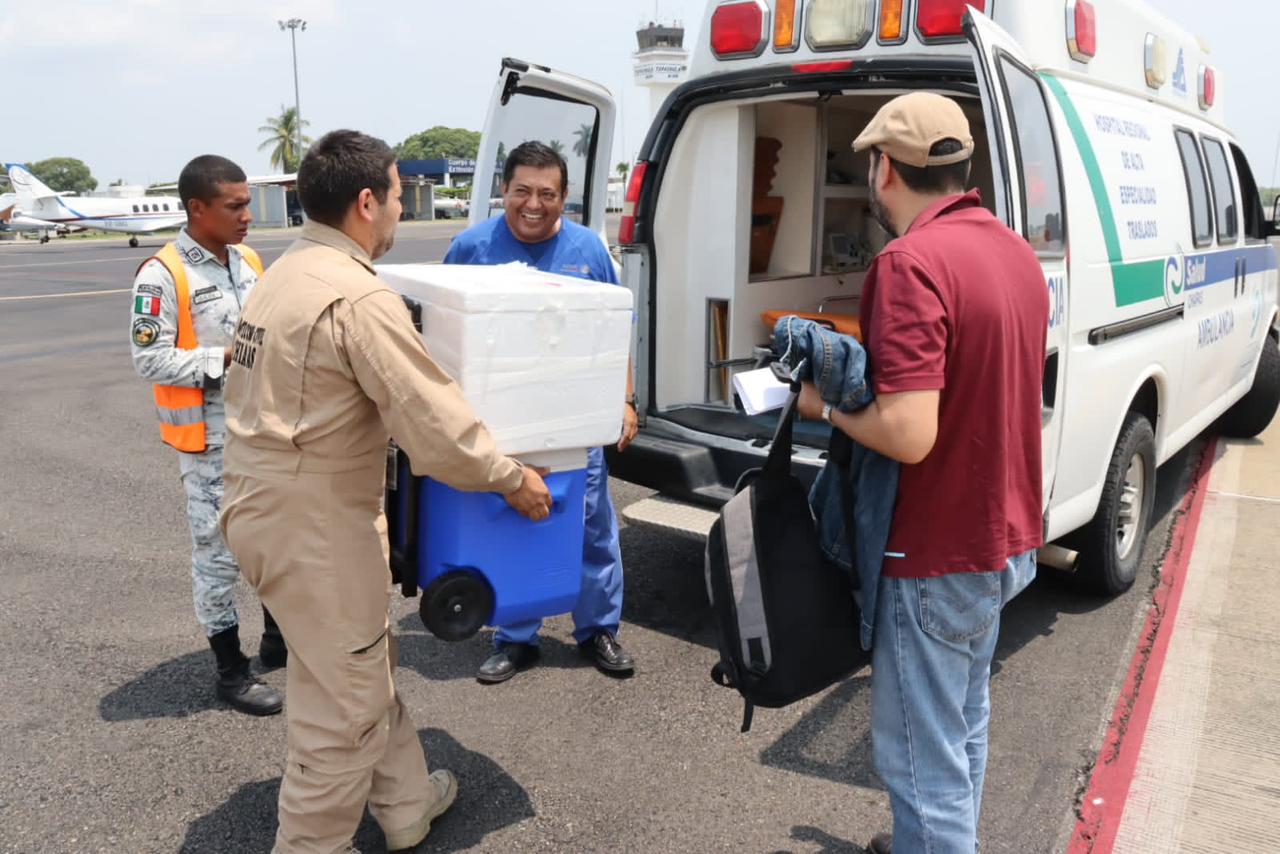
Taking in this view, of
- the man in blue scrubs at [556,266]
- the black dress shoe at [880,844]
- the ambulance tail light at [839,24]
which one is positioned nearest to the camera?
the black dress shoe at [880,844]

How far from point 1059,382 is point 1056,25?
1.29 meters

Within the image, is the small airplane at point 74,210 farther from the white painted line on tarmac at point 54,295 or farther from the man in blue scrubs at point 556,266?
the man in blue scrubs at point 556,266

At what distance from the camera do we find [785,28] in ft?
12.6

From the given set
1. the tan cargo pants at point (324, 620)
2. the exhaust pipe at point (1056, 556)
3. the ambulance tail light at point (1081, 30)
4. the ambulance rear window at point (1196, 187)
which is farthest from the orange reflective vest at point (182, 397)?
the ambulance rear window at point (1196, 187)

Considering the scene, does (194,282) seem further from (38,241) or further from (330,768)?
(38,241)

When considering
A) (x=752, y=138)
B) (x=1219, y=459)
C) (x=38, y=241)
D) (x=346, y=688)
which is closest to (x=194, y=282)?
(x=346, y=688)

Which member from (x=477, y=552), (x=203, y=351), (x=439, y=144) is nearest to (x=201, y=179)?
(x=203, y=351)

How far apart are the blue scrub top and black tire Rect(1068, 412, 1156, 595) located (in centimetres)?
219

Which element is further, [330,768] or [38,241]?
[38,241]

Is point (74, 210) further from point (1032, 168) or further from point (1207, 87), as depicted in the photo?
point (1032, 168)

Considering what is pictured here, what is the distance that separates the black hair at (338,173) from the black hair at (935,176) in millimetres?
1135

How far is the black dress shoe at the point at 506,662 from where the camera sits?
3570 mm

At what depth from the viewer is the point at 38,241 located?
145 ft

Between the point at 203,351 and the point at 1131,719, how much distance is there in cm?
325
